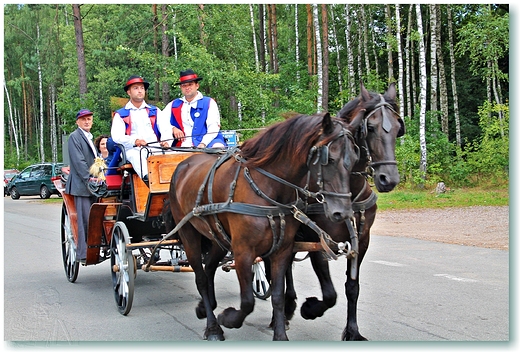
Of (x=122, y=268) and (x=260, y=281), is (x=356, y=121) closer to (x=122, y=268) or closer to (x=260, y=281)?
(x=260, y=281)

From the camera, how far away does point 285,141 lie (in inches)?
187

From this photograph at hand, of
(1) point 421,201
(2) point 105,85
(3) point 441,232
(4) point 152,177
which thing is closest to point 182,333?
(4) point 152,177

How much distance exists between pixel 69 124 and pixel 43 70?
16664mm

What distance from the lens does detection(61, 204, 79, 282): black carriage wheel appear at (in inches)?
316

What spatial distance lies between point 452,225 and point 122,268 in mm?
8343

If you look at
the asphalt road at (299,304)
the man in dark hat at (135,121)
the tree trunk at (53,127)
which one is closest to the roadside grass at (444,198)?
the asphalt road at (299,304)

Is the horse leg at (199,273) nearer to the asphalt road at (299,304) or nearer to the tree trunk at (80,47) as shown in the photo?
the asphalt road at (299,304)

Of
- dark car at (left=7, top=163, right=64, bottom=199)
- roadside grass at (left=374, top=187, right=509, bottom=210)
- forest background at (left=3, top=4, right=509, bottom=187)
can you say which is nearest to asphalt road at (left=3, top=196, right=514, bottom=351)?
forest background at (left=3, top=4, right=509, bottom=187)

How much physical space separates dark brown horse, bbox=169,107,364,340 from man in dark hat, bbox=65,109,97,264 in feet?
8.50

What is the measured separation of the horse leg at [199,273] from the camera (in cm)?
544

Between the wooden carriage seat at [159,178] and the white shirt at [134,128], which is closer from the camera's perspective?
the wooden carriage seat at [159,178]

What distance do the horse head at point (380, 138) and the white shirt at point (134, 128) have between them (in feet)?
10.2

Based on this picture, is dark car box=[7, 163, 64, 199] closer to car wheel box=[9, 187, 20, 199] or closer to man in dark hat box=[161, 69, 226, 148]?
car wheel box=[9, 187, 20, 199]

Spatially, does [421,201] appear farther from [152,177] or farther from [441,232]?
[152,177]
